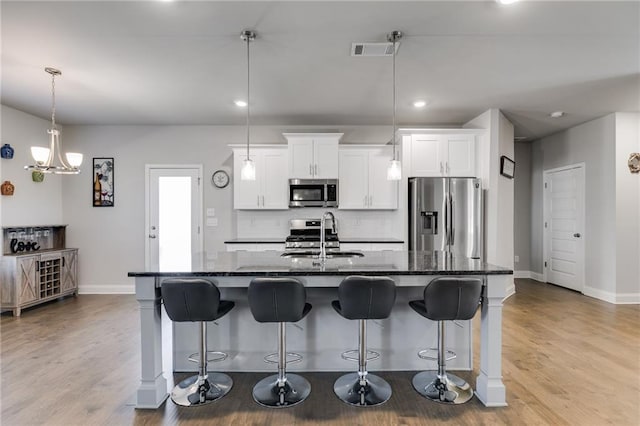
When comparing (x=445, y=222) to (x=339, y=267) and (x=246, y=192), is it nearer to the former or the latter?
(x=339, y=267)

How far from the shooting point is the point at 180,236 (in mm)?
5363

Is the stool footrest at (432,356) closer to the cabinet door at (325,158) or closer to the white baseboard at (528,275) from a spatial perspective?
the cabinet door at (325,158)

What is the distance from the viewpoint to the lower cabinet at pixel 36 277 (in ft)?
13.6

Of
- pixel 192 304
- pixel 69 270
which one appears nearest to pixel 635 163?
pixel 192 304

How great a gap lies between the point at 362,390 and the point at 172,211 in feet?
13.7

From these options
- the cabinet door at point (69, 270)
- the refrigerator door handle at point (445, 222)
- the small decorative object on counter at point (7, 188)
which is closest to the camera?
the small decorative object on counter at point (7, 188)

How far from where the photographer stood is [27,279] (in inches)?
168

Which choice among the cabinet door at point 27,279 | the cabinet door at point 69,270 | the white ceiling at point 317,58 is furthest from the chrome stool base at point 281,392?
the cabinet door at point 69,270

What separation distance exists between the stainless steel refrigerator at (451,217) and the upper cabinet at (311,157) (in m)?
1.37

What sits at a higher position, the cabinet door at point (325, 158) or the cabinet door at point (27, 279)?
the cabinet door at point (325, 158)

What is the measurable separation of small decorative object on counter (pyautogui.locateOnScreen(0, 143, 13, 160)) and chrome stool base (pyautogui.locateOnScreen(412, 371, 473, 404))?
5408 mm

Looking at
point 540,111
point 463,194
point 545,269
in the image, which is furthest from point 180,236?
point 545,269

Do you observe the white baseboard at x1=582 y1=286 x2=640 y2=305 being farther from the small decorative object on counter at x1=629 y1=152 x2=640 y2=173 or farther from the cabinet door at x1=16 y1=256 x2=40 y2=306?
the cabinet door at x1=16 y1=256 x2=40 y2=306

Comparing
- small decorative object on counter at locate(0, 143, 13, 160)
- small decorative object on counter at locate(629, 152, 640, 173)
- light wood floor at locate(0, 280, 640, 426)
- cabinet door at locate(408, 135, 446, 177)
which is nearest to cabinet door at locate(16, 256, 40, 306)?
light wood floor at locate(0, 280, 640, 426)
